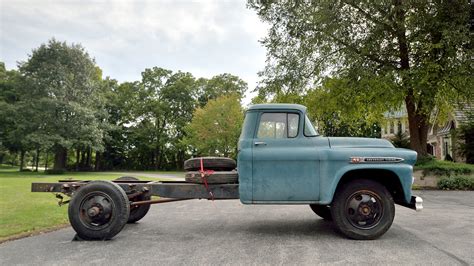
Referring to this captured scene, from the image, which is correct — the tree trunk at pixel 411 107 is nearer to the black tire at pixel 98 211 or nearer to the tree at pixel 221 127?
the black tire at pixel 98 211

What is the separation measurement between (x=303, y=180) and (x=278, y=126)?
96cm

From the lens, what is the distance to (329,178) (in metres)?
5.94

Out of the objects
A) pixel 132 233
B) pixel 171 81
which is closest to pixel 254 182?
pixel 132 233

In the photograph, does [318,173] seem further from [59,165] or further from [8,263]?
[59,165]

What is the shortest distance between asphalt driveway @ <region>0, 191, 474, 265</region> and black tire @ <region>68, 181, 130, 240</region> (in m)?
0.20

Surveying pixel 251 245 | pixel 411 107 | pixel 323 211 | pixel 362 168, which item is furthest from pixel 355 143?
pixel 411 107

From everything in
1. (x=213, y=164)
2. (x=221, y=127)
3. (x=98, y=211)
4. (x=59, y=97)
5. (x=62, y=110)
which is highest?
(x=59, y=97)

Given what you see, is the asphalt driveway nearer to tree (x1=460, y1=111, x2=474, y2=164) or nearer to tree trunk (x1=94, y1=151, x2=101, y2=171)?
tree (x1=460, y1=111, x2=474, y2=164)

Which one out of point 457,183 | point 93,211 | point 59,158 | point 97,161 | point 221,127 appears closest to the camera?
point 93,211

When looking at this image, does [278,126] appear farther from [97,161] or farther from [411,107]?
[97,161]

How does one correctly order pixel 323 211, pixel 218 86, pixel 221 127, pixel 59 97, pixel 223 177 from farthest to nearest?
pixel 218 86
pixel 59 97
pixel 221 127
pixel 323 211
pixel 223 177

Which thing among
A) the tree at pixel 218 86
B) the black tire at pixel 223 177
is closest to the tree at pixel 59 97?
the tree at pixel 218 86

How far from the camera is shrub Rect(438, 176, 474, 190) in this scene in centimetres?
1686

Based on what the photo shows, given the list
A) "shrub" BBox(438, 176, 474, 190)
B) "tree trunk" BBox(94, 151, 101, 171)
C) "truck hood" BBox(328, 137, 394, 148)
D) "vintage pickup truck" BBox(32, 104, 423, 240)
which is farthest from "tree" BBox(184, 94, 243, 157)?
"vintage pickup truck" BBox(32, 104, 423, 240)
